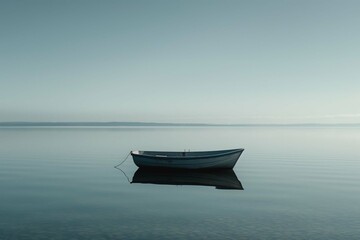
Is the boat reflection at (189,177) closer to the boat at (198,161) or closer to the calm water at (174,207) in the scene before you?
the boat at (198,161)

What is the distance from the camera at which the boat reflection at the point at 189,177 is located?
105 ft

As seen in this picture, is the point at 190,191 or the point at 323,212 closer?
the point at 323,212

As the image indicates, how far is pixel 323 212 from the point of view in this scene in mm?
21328

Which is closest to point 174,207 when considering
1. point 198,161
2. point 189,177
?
point 189,177

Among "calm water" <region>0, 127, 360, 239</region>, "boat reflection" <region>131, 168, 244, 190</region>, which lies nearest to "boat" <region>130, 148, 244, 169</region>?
"boat reflection" <region>131, 168, 244, 190</region>

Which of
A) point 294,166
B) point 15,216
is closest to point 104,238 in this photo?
point 15,216

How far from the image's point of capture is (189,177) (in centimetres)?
3584

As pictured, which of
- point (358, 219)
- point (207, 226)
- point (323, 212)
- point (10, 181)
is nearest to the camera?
point (207, 226)

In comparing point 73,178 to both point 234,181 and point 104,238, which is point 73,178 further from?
point 104,238

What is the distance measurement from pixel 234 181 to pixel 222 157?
5629 millimetres

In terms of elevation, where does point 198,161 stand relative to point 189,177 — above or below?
above

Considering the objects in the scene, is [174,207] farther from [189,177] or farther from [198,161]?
[198,161]

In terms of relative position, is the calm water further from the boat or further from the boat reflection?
the boat

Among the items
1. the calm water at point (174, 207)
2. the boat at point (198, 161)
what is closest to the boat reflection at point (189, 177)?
the boat at point (198, 161)
